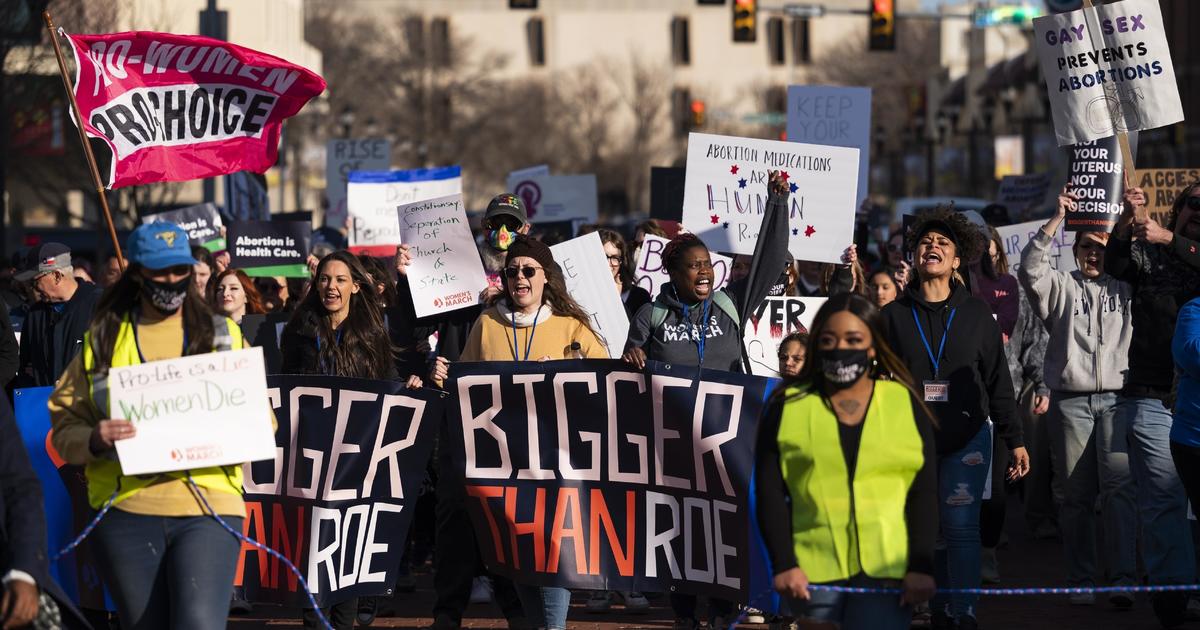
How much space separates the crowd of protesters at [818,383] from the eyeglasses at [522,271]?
10 mm

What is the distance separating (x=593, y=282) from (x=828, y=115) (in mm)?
5560

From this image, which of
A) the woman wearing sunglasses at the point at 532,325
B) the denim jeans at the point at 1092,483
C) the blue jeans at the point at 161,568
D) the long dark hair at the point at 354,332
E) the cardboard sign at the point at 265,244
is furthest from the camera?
the cardboard sign at the point at 265,244

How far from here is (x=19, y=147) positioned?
1088 inches

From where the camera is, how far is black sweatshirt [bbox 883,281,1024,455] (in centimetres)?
749

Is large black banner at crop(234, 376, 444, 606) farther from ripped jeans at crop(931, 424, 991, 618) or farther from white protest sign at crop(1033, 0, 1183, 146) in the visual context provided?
white protest sign at crop(1033, 0, 1183, 146)

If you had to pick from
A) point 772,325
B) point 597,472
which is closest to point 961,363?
point 597,472

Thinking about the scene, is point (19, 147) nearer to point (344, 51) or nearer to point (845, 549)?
point (845, 549)

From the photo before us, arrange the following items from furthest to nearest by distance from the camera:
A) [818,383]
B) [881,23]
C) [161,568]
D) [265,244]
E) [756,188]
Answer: [881,23] → [265,244] → [756,188] → [161,568] → [818,383]

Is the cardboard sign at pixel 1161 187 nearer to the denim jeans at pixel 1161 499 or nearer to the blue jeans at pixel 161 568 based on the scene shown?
the denim jeans at pixel 1161 499

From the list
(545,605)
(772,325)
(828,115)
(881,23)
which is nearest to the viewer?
(545,605)

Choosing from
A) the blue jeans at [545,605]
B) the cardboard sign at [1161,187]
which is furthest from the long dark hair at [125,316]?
the cardboard sign at [1161,187]

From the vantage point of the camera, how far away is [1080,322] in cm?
899

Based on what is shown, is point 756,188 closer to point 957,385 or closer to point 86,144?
point 957,385

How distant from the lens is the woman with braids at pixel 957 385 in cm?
750
